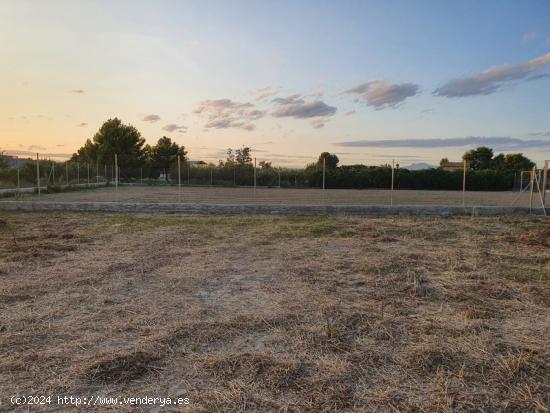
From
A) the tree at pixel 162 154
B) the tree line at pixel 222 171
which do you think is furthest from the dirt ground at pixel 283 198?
the tree at pixel 162 154

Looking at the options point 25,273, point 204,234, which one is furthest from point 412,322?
point 204,234

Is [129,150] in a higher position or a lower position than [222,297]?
higher

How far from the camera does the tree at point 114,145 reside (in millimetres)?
41125

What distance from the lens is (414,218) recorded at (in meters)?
11.9

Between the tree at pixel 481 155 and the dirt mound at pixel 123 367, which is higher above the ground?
the tree at pixel 481 155

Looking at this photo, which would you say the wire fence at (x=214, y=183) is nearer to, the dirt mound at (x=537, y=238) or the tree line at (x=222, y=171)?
the tree line at (x=222, y=171)

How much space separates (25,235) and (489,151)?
7521 cm

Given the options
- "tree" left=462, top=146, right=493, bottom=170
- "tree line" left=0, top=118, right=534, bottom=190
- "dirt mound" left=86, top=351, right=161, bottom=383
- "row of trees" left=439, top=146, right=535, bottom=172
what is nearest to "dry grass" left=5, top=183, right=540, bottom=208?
"tree line" left=0, top=118, right=534, bottom=190

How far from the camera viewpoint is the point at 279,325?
360 cm

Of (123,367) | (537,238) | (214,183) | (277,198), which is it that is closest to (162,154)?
(214,183)

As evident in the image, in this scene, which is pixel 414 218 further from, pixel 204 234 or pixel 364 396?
pixel 364 396

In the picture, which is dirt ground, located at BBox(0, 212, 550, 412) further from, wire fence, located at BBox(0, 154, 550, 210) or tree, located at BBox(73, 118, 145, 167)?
tree, located at BBox(73, 118, 145, 167)

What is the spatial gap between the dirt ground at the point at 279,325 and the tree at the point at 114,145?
1421 inches

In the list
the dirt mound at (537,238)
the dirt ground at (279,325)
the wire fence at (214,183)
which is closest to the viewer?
the dirt ground at (279,325)
